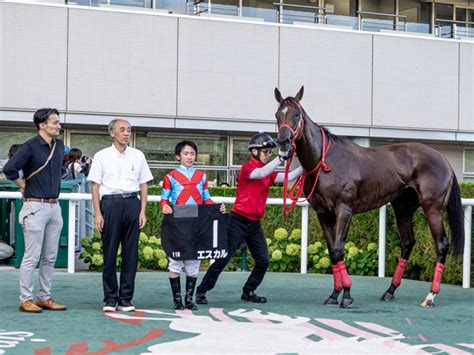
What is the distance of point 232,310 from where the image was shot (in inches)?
289

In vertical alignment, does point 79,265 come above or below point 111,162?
below

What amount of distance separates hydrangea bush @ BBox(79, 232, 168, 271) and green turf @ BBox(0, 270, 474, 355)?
340 millimetres

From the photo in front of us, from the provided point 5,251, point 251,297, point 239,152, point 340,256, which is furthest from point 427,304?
point 239,152

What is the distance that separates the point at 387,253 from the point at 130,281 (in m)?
4.14

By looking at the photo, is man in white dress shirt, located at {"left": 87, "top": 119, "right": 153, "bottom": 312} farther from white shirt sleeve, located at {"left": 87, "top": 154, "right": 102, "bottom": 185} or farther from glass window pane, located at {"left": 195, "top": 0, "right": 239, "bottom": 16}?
glass window pane, located at {"left": 195, "top": 0, "right": 239, "bottom": 16}

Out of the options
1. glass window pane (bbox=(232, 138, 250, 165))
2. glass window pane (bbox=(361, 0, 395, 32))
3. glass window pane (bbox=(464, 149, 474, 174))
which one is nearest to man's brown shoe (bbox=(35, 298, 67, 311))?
glass window pane (bbox=(232, 138, 250, 165))

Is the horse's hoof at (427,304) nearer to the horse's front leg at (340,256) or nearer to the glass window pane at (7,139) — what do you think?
the horse's front leg at (340,256)

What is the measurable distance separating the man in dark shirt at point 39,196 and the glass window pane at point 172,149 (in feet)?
36.8

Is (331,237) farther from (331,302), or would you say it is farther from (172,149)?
(172,149)

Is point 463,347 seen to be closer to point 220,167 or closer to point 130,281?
point 130,281

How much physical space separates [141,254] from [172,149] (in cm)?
787

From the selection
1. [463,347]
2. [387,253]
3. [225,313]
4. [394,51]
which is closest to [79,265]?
[387,253]

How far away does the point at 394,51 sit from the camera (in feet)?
64.3

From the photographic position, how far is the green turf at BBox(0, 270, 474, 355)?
19.1 feet
